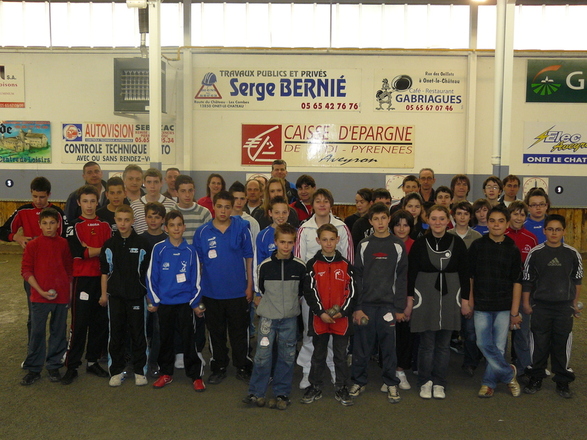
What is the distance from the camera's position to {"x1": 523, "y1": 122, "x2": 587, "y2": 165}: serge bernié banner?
37.6ft

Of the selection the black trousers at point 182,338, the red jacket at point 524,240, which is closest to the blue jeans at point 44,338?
the black trousers at point 182,338

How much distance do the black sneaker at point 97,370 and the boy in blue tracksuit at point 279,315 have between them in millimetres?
1412

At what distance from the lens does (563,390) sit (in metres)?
4.52

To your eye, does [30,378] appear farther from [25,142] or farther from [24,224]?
[25,142]

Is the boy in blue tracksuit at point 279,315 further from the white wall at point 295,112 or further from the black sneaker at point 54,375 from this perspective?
the white wall at point 295,112

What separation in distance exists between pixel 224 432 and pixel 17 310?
14.5 ft

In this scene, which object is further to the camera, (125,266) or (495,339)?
(125,266)

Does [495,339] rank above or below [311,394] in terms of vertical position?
above

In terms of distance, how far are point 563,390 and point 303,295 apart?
7.41 ft

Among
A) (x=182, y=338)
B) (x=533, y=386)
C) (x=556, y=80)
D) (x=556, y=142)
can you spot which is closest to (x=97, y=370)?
(x=182, y=338)

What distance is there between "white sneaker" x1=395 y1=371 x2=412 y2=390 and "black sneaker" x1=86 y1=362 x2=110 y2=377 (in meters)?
2.53

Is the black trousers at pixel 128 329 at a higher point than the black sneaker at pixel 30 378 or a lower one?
higher

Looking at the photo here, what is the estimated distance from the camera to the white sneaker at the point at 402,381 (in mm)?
4648

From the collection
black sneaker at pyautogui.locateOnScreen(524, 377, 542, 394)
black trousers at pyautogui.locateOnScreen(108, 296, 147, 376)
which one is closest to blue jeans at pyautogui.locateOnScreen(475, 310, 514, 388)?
black sneaker at pyautogui.locateOnScreen(524, 377, 542, 394)
